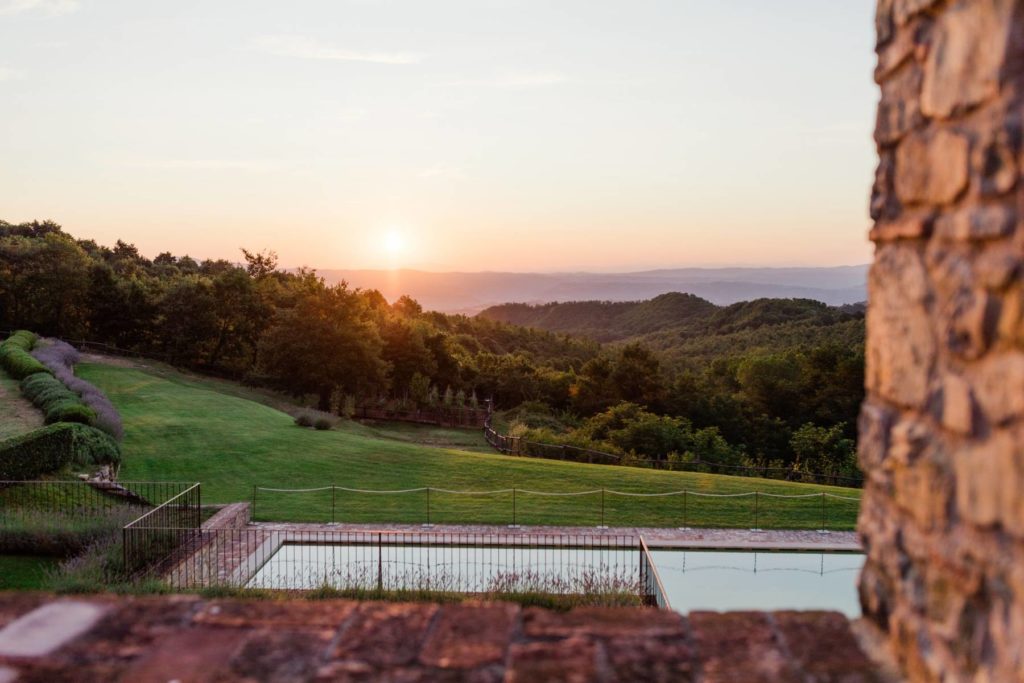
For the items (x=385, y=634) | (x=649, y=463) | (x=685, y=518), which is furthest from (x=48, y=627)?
(x=649, y=463)

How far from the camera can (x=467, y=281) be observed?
19562cm

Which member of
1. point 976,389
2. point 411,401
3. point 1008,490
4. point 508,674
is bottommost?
point 411,401

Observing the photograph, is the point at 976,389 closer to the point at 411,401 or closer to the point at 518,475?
the point at 518,475

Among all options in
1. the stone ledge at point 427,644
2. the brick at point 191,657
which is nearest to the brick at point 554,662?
the stone ledge at point 427,644

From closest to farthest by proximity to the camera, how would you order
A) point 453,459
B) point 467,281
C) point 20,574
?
point 20,574, point 453,459, point 467,281

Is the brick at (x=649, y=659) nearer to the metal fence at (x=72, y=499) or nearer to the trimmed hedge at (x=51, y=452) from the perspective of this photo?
the metal fence at (x=72, y=499)

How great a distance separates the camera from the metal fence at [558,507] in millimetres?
15883

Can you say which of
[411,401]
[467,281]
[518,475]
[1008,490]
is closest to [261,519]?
[518,475]

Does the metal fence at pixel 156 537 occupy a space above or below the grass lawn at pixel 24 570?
above

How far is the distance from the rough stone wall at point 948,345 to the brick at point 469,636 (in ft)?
3.59

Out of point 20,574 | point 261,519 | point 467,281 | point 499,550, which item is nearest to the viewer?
point 20,574

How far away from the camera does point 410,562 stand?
13.0m

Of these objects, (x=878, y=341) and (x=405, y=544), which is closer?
(x=878, y=341)

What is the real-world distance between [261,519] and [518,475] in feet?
20.1
